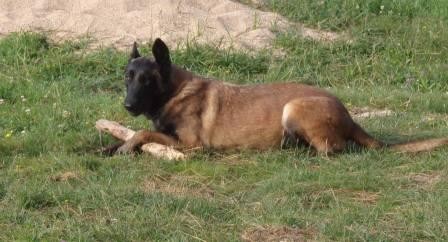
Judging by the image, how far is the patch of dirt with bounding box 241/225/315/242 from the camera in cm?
541

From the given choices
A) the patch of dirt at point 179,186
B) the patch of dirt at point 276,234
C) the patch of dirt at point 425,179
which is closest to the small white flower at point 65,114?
the patch of dirt at point 179,186

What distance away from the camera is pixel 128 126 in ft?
Result: 28.8

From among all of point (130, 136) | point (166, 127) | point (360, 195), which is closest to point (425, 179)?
point (360, 195)

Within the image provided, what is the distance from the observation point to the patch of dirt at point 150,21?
12008 mm

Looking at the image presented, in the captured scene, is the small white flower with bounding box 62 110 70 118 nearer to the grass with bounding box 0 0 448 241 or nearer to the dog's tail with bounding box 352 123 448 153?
the grass with bounding box 0 0 448 241

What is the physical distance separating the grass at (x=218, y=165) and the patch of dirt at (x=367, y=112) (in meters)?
0.16

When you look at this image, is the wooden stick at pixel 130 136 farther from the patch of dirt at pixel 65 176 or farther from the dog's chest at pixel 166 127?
the patch of dirt at pixel 65 176

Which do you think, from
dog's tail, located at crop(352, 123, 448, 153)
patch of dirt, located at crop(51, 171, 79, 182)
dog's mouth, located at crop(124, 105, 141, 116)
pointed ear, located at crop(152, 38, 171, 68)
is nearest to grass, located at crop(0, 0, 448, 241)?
patch of dirt, located at crop(51, 171, 79, 182)

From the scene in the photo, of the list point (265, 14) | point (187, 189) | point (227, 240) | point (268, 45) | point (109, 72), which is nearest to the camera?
point (227, 240)

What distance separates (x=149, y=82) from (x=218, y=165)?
1.04 m

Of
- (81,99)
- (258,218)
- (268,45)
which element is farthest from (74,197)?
(268,45)

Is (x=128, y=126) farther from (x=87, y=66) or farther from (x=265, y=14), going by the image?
(x=265, y=14)

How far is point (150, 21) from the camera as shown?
12.4 m

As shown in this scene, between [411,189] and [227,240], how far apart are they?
1.71 meters
